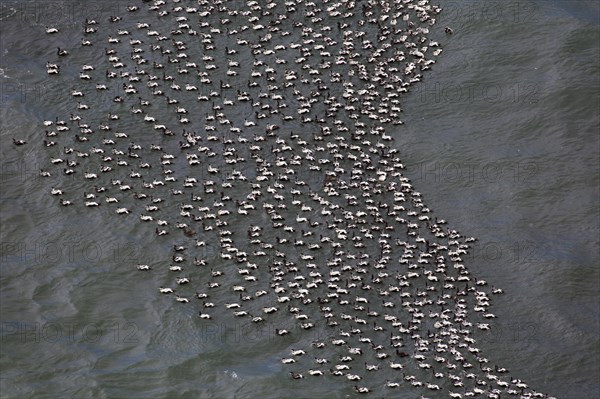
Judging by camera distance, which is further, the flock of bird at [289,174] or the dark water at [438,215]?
the flock of bird at [289,174]

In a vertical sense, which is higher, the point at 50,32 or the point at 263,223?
the point at 50,32

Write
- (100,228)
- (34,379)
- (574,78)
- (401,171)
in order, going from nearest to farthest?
(34,379) < (100,228) < (401,171) < (574,78)

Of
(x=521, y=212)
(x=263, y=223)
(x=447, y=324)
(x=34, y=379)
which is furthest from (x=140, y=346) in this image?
(x=521, y=212)

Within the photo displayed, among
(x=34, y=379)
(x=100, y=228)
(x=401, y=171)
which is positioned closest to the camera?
(x=34, y=379)

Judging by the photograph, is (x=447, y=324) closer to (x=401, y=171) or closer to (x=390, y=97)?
(x=401, y=171)

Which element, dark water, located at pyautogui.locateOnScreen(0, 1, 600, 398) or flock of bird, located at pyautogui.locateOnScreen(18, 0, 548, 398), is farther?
flock of bird, located at pyautogui.locateOnScreen(18, 0, 548, 398)
